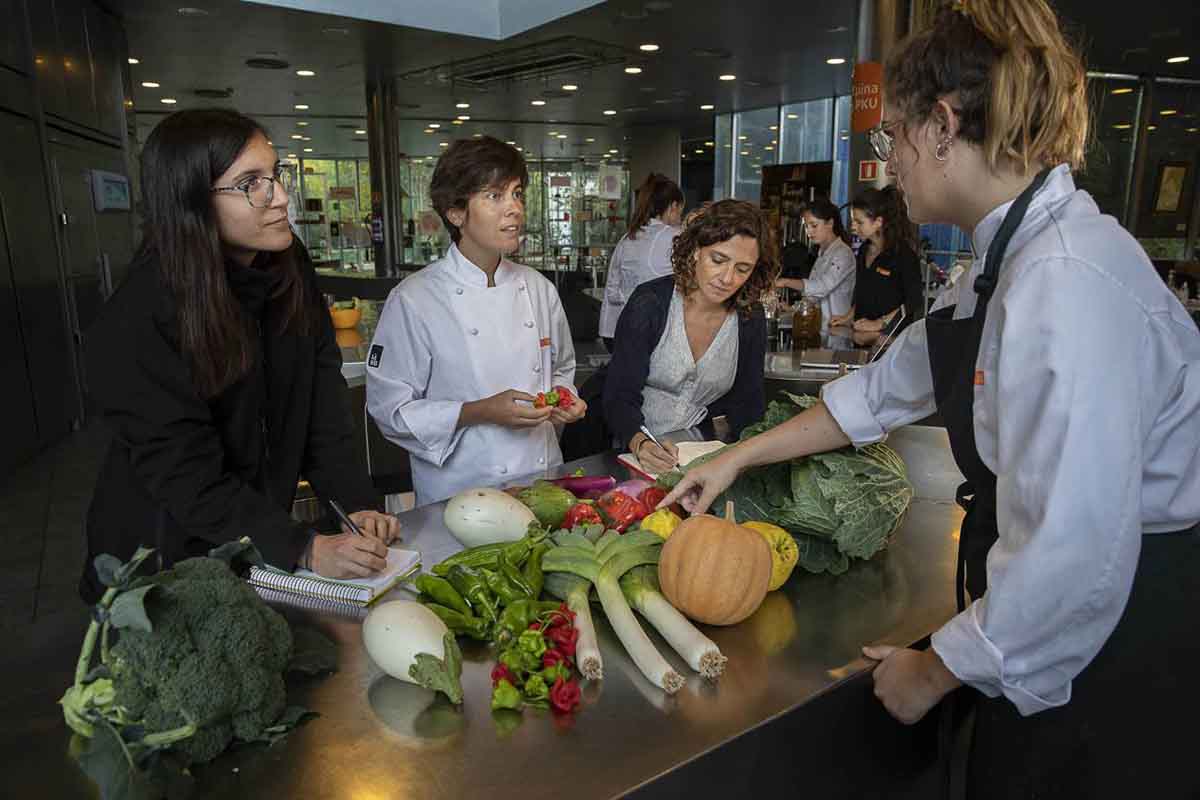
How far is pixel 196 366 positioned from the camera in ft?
5.37

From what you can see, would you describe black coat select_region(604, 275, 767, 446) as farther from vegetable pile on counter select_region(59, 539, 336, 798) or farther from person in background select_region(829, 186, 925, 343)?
Result: person in background select_region(829, 186, 925, 343)

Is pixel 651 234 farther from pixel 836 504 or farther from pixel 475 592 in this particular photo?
pixel 475 592

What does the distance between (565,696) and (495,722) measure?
103 mm

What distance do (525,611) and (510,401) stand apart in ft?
3.60

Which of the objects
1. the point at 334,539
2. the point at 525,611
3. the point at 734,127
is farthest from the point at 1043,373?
the point at 734,127

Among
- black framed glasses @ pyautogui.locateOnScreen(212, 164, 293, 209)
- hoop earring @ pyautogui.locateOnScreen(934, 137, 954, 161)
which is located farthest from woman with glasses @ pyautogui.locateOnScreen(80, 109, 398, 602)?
hoop earring @ pyautogui.locateOnScreen(934, 137, 954, 161)

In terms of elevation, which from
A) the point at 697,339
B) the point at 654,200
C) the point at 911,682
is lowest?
the point at 911,682

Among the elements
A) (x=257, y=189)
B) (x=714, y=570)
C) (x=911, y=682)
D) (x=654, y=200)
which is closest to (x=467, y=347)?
(x=257, y=189)

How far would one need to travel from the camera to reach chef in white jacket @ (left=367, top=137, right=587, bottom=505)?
8.24ft

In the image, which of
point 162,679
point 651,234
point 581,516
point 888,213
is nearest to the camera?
point 162,679

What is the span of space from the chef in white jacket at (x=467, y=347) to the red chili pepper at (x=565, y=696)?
1267mm

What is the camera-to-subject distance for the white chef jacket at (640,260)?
22.1ft

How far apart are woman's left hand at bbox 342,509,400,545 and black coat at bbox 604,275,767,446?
1128 millimetres

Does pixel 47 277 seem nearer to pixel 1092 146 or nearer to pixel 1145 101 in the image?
pixel 1092 146
